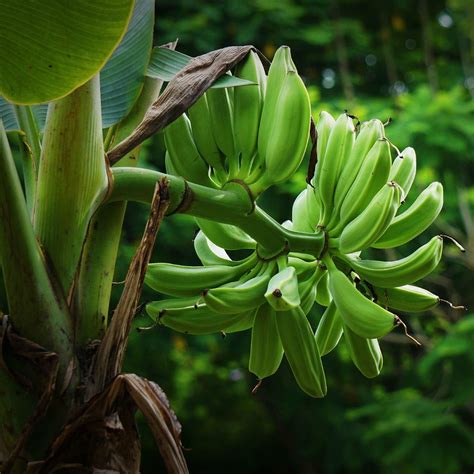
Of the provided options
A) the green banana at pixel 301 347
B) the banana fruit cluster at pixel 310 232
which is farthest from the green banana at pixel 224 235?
the green banana at pixel 301 347

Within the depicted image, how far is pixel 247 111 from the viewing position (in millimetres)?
647

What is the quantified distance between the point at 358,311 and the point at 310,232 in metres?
0.11

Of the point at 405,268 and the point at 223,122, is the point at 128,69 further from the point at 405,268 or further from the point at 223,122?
the point at 405,268

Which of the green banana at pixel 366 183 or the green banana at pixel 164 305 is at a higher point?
the green banana at pixel 366 183

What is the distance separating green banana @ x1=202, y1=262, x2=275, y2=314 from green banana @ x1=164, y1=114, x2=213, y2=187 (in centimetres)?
9

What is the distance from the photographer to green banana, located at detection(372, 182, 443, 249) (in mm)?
657

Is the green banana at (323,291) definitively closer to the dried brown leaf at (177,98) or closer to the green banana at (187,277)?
the green banana at (187,277)

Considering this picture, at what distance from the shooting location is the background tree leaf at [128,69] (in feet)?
2.11

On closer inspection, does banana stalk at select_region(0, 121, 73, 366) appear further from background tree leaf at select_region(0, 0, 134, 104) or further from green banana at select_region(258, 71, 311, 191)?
green banana at select_region(258, 71, 311, 191)

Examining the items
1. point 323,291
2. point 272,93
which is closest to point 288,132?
point 272,93

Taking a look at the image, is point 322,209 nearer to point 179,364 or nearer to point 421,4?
point 421,4

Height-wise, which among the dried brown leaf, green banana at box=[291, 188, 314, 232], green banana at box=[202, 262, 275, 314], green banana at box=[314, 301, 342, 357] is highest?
the dried brown leaf

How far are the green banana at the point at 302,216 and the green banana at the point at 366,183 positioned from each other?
5 cm

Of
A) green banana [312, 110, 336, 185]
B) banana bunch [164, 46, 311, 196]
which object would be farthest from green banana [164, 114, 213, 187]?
green banana [312, 110, 336, 185]
